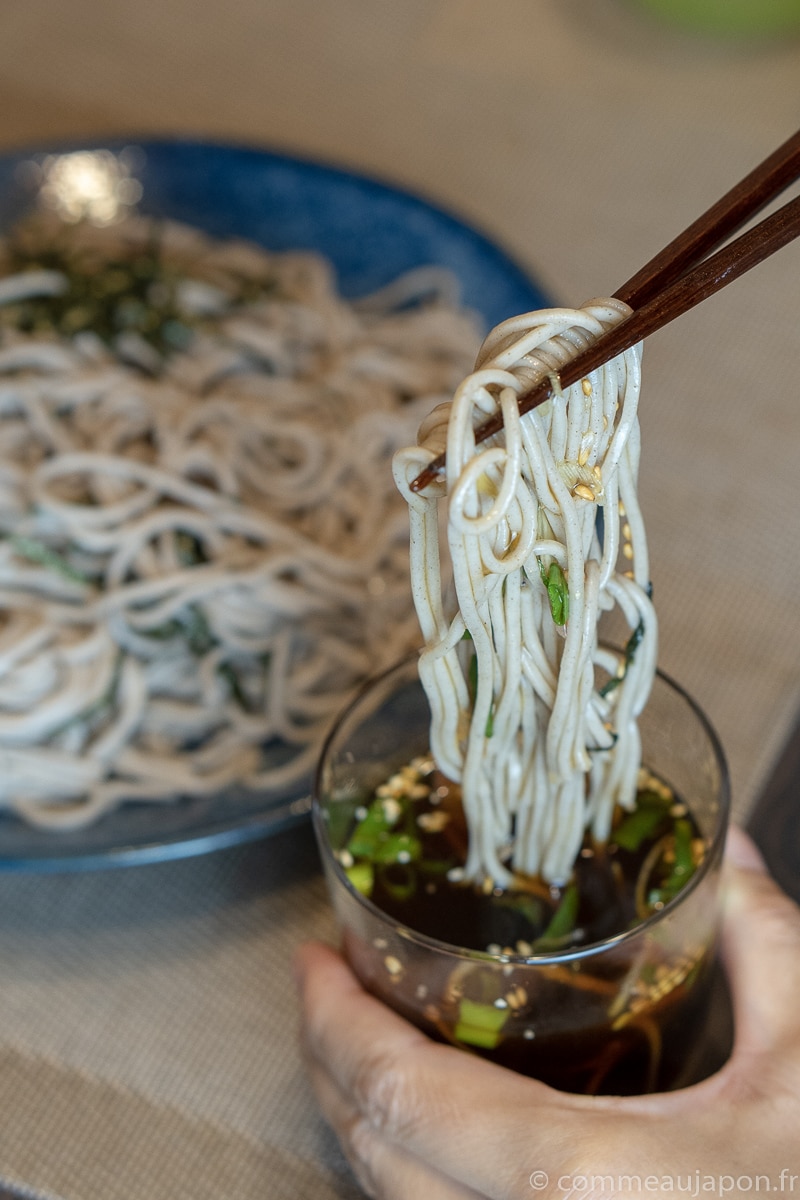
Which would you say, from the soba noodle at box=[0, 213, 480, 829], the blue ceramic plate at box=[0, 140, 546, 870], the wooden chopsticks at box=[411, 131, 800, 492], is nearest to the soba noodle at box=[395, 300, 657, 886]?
the wooden chopsticks at box=[411, 131, 800, 492]

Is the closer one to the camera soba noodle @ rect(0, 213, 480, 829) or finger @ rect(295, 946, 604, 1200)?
finger @ rect(295, 946, 604, 1200)

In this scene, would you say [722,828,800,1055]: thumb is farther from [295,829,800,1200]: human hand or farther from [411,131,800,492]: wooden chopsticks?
[411,131,800,492]: wooden chopsticks

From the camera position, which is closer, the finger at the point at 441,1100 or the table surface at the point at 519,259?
the finger at the point at 441,1100

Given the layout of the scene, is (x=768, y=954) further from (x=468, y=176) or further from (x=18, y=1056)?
(x=468, y=176)

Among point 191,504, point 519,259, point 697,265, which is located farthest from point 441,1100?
point 519,259

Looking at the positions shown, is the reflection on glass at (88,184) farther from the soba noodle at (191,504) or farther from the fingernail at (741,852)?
the fingernail at (741,852)

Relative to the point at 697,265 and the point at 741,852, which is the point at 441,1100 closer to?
the point at 741,852

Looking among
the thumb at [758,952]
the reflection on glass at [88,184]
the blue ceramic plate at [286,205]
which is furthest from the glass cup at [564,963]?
the reflection on glass at [88,184]
